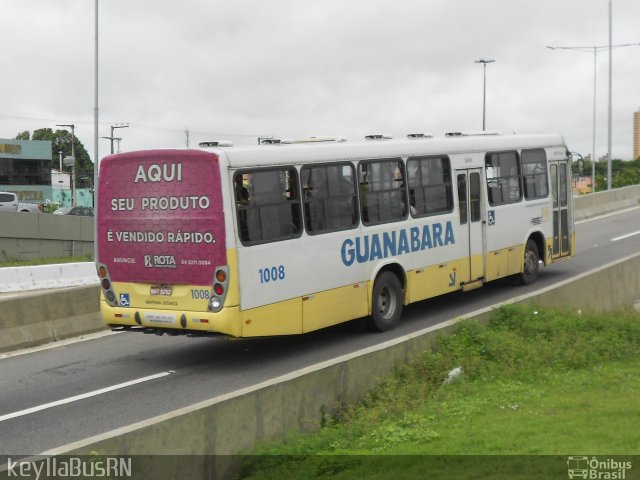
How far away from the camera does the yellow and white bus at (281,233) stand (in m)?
12.0

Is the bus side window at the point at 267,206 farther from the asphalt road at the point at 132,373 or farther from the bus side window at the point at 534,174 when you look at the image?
the bus side window at the point at 534,174

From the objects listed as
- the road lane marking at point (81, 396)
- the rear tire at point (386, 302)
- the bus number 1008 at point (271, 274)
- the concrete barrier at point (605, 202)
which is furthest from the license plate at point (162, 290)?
the concrete barrier at point (605, 202)

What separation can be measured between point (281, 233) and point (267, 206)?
458 mm

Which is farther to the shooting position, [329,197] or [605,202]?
[605,202]

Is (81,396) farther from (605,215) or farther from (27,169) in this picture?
(27,169)

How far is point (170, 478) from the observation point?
7980mm

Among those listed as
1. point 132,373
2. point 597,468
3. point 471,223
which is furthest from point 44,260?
point 597,468

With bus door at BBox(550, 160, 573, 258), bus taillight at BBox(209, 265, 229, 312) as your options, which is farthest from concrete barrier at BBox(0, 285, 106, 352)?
bus door at BBox(550, 160, 573, 258)

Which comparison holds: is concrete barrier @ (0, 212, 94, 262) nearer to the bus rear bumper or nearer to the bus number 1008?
the bus rear bumper

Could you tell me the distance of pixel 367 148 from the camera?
47.8 feet

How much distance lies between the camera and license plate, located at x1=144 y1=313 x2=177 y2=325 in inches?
485

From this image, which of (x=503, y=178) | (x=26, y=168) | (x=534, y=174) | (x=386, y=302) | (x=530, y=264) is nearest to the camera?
(x=386, y=302)

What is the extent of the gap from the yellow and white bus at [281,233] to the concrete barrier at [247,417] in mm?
1831

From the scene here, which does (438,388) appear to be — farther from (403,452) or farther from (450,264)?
(450,264)
